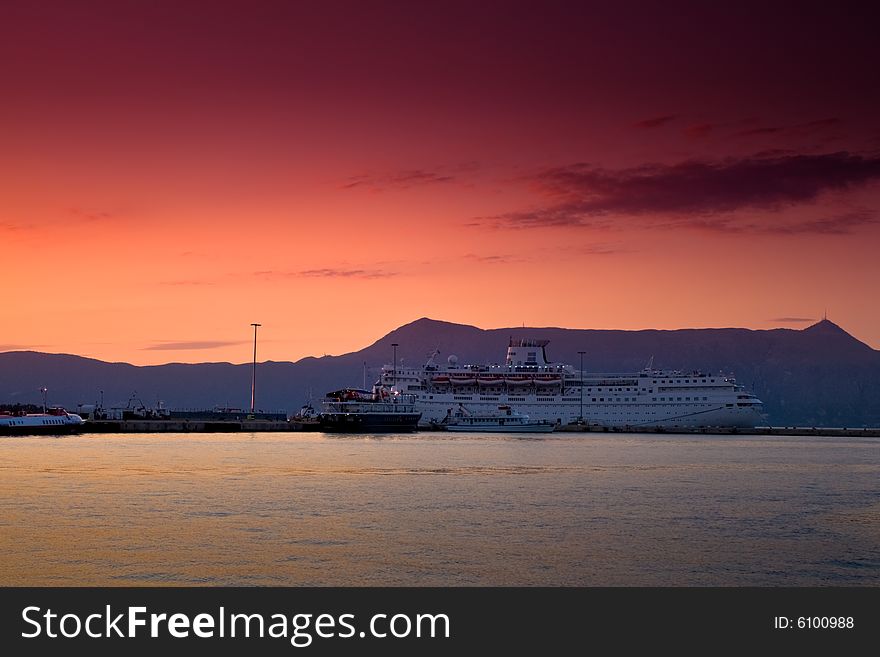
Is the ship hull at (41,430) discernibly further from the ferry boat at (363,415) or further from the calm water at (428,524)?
the calm water at (428,524)

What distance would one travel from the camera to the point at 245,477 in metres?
53.5

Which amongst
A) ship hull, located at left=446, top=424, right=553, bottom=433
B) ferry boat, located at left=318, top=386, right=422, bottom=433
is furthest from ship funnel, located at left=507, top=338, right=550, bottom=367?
ferry boat, located at left=318, top=386, right=422, bottom=433

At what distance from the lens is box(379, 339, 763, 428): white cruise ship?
156 metres

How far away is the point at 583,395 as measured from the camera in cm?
16025

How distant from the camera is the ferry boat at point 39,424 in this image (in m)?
109

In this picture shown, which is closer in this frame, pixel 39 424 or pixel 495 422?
pixel 39 424

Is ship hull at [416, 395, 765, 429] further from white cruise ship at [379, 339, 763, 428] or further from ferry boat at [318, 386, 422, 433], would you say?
ferry boat at [318, 386, 422, 433]

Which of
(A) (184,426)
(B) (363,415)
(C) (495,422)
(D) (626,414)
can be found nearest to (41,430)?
(A) (184,426)

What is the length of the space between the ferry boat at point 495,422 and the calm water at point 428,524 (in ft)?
250

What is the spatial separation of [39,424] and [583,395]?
81.9m

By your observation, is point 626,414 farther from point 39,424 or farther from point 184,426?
point 39,424

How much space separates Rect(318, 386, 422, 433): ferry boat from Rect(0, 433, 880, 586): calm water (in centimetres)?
6402
